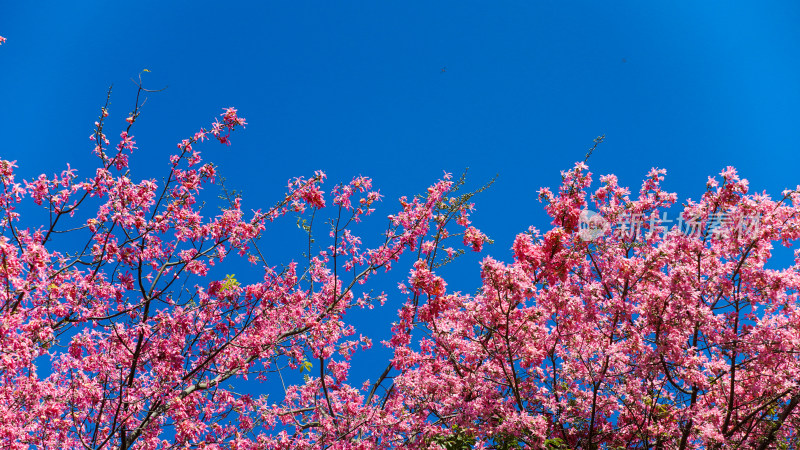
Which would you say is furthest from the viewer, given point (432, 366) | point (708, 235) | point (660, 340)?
point (432, 366)

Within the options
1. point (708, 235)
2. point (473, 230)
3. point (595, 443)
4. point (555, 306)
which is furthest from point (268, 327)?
point (708, 235)

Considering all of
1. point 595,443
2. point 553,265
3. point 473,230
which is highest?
point 473,230

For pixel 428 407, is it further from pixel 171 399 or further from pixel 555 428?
pixel 171 399

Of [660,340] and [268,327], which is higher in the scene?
[268,327]

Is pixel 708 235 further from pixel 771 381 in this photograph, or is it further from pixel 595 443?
pixel 595 443

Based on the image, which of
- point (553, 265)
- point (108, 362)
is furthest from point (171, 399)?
point (553, 265)

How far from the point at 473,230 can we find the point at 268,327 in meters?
3.85

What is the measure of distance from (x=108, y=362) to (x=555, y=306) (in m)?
6.93

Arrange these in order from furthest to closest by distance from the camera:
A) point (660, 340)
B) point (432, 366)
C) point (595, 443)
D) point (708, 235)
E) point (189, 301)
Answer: point (432, 366), point (189, 301), point (595, 443), point (708, 235), point (660, 340)

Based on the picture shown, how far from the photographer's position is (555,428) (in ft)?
27.5

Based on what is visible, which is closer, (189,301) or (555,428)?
(555,428)

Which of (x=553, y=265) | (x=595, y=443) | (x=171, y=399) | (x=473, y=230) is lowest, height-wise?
(x=595, y=443)

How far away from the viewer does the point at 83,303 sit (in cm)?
837

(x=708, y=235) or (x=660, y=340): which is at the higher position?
(x=708, y=235)
